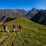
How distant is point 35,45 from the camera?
36.3 meters

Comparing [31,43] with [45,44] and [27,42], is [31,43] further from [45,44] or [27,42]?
[45,44]

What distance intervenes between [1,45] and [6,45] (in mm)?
1381

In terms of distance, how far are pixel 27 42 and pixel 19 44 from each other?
3.21 metres

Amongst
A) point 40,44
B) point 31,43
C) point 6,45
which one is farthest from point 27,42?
point 6,45

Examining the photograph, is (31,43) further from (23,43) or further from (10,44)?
(10,44)

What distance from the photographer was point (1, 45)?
34531mm

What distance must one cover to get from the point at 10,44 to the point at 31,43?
5.93 meters

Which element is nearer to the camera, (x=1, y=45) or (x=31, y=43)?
(x=1, y=45)

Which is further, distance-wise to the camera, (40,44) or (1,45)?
A: (40,44)

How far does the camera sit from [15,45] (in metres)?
35.3

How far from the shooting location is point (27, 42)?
38.7 m

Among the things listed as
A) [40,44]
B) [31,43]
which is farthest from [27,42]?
[40,44]

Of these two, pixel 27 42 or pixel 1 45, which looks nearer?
pixel 1 45

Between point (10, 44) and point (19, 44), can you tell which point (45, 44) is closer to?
point (19, 44)
